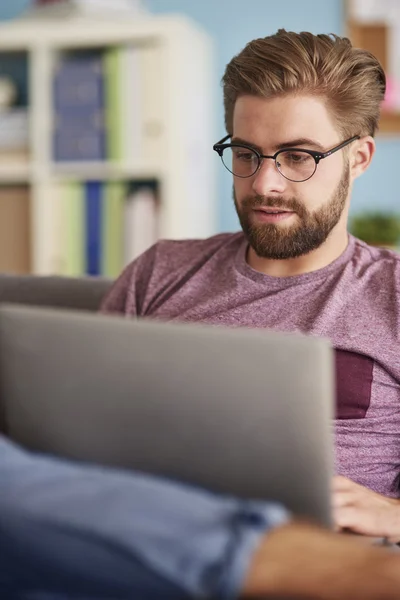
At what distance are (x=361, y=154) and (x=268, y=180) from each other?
0.72ft

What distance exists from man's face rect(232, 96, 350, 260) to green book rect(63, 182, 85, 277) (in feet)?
5.82

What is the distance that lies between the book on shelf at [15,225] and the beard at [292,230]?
1.94 metres

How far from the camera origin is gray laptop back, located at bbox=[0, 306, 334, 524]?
0.70 metres

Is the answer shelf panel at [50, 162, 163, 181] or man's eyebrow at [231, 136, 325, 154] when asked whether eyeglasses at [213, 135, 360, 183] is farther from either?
shelf panel at [50, 162, 163, 181]

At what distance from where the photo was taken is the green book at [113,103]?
118 inches

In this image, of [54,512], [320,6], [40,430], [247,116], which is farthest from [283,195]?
[320,6]

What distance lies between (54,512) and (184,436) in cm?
13

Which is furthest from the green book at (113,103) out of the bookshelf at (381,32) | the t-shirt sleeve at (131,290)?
the t-shirt sleeve at (131,290)

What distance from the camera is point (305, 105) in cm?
132

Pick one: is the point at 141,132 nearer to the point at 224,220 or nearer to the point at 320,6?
the point at 224,220

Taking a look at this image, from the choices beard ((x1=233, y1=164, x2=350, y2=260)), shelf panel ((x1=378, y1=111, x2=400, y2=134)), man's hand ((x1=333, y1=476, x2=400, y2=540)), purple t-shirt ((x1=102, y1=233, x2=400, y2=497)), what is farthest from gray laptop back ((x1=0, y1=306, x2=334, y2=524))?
shelf panel ((x1=378, y1=111, x2=400, y2=134))

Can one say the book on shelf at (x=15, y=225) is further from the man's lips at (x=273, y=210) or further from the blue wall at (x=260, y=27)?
the man's lips at (x=273, y=210)

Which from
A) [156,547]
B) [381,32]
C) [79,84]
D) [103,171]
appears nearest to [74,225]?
[103,171]

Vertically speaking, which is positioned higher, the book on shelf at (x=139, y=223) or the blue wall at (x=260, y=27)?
the blue wall at (x=260, y=27)
